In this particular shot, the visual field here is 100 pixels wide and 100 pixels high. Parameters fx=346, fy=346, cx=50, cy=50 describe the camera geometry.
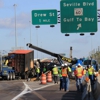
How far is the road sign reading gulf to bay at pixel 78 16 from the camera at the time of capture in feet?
101

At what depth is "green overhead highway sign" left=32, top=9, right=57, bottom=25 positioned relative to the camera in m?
31.5

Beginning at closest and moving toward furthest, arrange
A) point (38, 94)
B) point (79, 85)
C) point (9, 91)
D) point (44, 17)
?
point (38, 94) → point (79, 85) → point (9, 91) → point (44, 17)

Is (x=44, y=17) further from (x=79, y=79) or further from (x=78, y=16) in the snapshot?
(x=79, y=79)

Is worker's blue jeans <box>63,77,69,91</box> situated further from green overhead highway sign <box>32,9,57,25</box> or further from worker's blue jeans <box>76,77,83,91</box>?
green overhead highway sign <box>32,9,57,25</box>

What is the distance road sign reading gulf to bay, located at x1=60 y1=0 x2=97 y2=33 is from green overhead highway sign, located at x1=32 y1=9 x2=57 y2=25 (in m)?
0.96


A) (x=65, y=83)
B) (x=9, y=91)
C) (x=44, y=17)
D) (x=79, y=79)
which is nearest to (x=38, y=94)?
(x=65, y=83)

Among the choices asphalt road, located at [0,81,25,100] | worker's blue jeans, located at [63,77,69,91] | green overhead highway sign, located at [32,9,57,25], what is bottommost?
asphalt road, located at [0,81,25,100]

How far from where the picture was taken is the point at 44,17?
31.7 meters

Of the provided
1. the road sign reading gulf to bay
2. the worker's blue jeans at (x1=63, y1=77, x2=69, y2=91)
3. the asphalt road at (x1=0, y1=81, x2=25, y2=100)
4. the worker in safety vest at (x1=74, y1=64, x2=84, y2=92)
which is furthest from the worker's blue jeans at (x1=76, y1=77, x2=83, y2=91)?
the road sign reading gulf to bay

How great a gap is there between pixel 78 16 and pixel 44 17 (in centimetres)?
310

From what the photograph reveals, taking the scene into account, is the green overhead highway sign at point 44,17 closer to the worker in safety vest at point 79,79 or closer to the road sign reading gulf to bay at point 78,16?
the road sign reading gulf to bay at point 78,16

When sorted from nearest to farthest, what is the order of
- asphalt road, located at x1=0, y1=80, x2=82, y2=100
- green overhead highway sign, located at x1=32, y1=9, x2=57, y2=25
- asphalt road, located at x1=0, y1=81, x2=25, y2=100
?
asphalt road, located at x1=0, y1=80, x2=82, y2=100, asphalt road, located at x1=0, y1=81, x2=25, y2=100, green overhead highway sign, located at x1=32, y1=9, x2=57, y2=25

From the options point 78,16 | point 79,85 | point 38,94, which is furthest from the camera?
point 78,16

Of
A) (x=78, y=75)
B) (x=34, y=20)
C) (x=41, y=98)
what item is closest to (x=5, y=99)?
(x=41, y=98)
